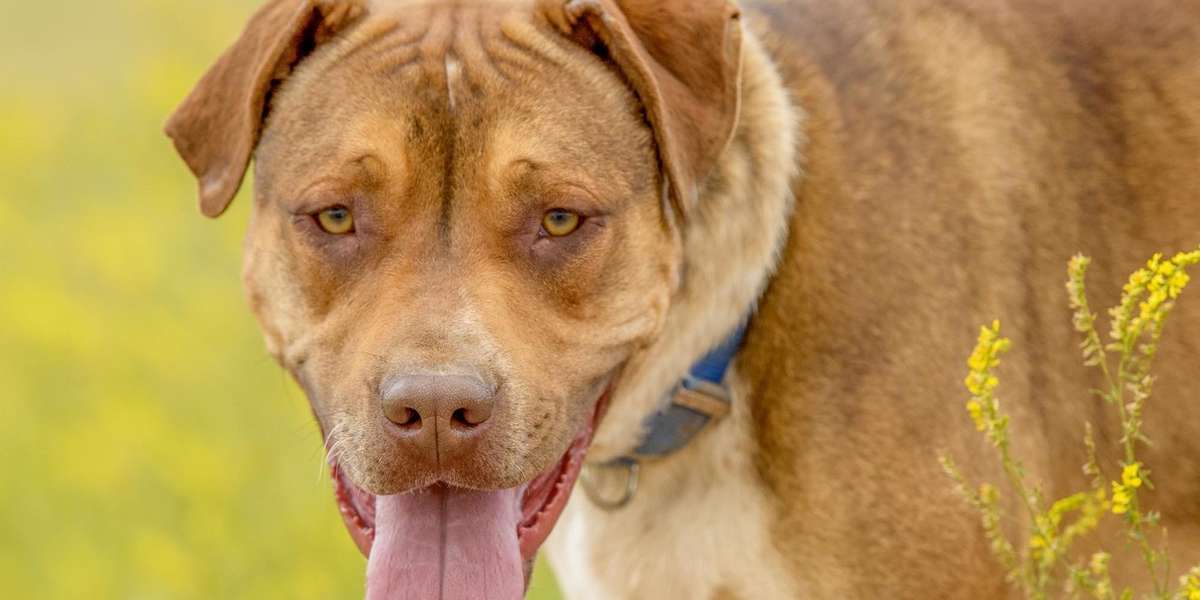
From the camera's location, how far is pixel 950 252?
4070 millimetres

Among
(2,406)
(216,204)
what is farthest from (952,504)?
(2,406)

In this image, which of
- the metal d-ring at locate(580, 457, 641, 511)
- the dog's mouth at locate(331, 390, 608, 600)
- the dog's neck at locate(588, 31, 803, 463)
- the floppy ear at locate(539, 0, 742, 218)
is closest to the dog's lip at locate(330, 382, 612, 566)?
the dog's mouth at locate(331, 390, 608, 600)

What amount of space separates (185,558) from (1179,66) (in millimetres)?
3290

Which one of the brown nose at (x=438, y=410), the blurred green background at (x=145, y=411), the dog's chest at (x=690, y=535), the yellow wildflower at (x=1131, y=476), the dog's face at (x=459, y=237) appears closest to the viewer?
the yellow wildflower at (x=1131, y=476)

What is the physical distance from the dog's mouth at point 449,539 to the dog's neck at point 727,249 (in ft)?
0.92

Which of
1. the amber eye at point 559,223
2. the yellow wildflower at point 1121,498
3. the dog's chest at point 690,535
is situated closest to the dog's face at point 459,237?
the amber eye at point 559,223

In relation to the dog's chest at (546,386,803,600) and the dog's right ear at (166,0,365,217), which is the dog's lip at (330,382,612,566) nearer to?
the dog's chest at (546,386,803,600)

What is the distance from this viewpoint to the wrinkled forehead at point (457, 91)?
378cm

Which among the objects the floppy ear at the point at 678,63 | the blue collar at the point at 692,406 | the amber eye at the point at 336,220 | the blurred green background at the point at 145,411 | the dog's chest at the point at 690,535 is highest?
the floppy ear at the point at 678,63

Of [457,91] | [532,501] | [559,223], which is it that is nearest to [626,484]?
[532,501]

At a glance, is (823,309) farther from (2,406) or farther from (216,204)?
(2,406)

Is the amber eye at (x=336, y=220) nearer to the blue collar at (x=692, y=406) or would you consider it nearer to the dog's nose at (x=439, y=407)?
the dog's nose at (x=439, y=407)

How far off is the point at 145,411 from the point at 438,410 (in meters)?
3.56

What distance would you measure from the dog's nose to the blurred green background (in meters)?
1.03
